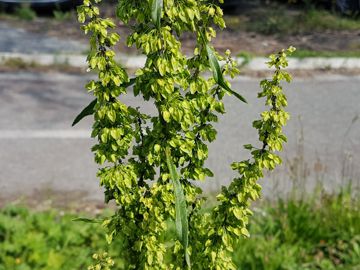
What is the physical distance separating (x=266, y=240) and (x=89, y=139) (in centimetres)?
266

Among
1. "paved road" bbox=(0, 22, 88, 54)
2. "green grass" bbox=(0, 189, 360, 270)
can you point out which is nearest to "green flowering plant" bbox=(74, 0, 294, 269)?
"green grass" bbox=(0, 189, 360, 270)

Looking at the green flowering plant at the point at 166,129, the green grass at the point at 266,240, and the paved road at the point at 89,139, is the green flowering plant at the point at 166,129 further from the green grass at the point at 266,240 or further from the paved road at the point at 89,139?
the paved road at the point at 89,139

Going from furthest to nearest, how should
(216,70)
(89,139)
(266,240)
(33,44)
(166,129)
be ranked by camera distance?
(33,44), (89,139), (266,240), (166,129), (216,70)

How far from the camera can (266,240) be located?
3.63 m

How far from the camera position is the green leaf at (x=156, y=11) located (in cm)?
143

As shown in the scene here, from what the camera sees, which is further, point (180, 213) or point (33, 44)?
point (33, 44)

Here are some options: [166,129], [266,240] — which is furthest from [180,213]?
[266,240]

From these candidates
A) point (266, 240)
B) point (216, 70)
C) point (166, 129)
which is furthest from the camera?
point (266, 240)

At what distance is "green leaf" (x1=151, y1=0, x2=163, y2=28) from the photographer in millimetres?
1428

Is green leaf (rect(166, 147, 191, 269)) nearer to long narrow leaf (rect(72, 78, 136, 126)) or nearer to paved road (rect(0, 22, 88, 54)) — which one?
long narrow leaf (rect(72, 78, 136, 126))

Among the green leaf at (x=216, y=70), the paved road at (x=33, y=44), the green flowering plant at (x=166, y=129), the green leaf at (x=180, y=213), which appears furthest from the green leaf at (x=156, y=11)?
the paved road at (x=33, y=44)

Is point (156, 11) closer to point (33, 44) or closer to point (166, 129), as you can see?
point (166, 129)

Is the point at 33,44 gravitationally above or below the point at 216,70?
below

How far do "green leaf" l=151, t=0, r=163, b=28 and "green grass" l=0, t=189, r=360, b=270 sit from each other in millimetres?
2140
